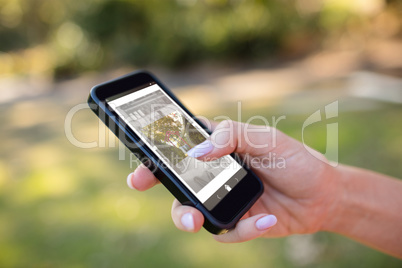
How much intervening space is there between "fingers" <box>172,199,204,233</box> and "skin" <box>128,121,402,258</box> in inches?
12.2

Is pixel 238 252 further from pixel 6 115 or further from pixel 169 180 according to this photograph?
pixel 6 115

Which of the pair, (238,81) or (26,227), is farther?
(238,81)

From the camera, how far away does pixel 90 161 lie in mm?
4203

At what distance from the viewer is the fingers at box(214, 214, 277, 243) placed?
135 centimetres

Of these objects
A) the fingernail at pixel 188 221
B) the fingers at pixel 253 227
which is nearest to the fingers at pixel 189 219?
the fingernail at pixel 188 221

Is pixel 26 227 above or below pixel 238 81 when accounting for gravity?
below

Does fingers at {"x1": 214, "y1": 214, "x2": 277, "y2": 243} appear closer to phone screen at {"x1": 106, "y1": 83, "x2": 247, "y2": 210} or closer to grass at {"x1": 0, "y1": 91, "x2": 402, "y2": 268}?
phone screen at {"x1": 106, "y1": 83, "x2": 247, "y2": 210}

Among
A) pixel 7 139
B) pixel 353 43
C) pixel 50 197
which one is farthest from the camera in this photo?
pixel 353 43

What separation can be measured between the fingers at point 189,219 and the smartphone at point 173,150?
0.10 ft

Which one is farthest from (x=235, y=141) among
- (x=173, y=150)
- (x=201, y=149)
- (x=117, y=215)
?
(x=117, y=215)

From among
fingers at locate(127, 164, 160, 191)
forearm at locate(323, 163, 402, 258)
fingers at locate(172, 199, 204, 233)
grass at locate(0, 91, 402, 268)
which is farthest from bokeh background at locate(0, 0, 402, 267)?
fingers at locate(172, 199, 204, 233)

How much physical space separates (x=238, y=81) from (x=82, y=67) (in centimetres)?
500

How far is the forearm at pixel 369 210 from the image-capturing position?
1.75m

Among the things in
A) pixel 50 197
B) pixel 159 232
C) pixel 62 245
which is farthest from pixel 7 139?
pixel 159 232
